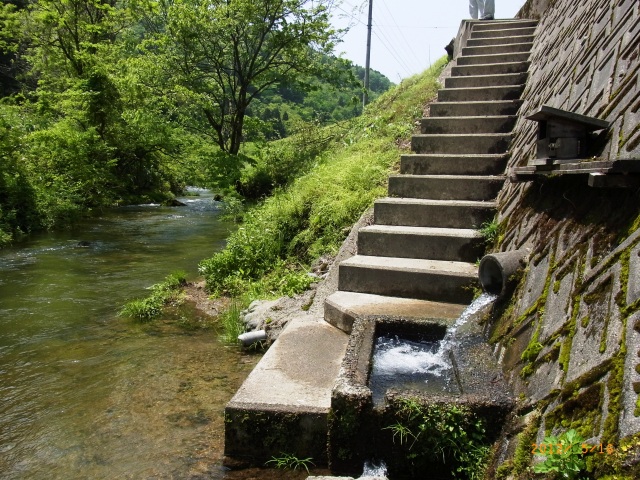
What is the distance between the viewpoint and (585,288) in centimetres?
235

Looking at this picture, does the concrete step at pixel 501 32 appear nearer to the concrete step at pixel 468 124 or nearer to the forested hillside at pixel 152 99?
the concrete step at pixel 468 124

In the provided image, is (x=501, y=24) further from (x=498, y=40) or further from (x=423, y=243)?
(x=423, y=243)

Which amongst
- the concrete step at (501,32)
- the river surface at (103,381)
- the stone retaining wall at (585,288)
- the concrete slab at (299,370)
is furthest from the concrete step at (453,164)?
the concrete step at (501,32)

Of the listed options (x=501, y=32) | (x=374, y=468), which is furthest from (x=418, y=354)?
(x=501, y=32)

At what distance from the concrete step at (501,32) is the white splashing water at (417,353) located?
748 cm

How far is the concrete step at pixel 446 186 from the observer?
17.1ft

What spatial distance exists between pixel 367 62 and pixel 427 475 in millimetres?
20333

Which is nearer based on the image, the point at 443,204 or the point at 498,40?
the point at 443,204

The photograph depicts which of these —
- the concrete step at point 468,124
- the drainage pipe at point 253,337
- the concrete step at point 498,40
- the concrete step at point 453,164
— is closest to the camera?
the drainage pipe at point 253,337

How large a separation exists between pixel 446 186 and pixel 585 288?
3173 millimetres

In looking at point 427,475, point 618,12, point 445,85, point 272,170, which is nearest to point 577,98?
point 618,12

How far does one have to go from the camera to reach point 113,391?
3.86 m

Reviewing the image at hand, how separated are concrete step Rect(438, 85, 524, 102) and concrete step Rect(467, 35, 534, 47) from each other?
7.92 feet

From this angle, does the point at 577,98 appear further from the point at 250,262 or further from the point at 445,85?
the point at 250,262
